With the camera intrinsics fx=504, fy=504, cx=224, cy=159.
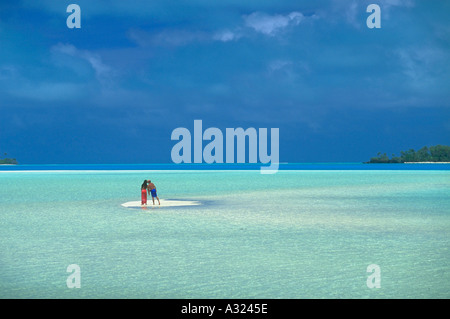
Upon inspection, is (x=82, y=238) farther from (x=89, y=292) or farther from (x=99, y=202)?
(x=99, y=202)

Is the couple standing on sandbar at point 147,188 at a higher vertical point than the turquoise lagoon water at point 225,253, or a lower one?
higher

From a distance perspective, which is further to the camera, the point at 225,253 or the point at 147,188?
the point at 147,188

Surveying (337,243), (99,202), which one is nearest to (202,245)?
(337,243)

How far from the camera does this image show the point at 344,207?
22.3 meters

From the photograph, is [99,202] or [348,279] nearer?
[348,279]

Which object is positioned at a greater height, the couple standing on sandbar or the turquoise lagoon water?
the couple standing on sandbar

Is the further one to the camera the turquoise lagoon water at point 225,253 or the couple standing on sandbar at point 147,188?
the couple standing on sandbar at point 147,188

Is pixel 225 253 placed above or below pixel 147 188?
below

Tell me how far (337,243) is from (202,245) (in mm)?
3397

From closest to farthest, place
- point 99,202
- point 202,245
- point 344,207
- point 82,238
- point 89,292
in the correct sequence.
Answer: point 89,292
point 202,245
point 82,238
point 344,207
point 99,202

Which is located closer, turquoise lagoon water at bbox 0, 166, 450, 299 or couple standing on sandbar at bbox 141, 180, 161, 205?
turquoise lagoon water at bbox 0, 166, 450, 299

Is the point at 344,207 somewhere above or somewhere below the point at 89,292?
above
